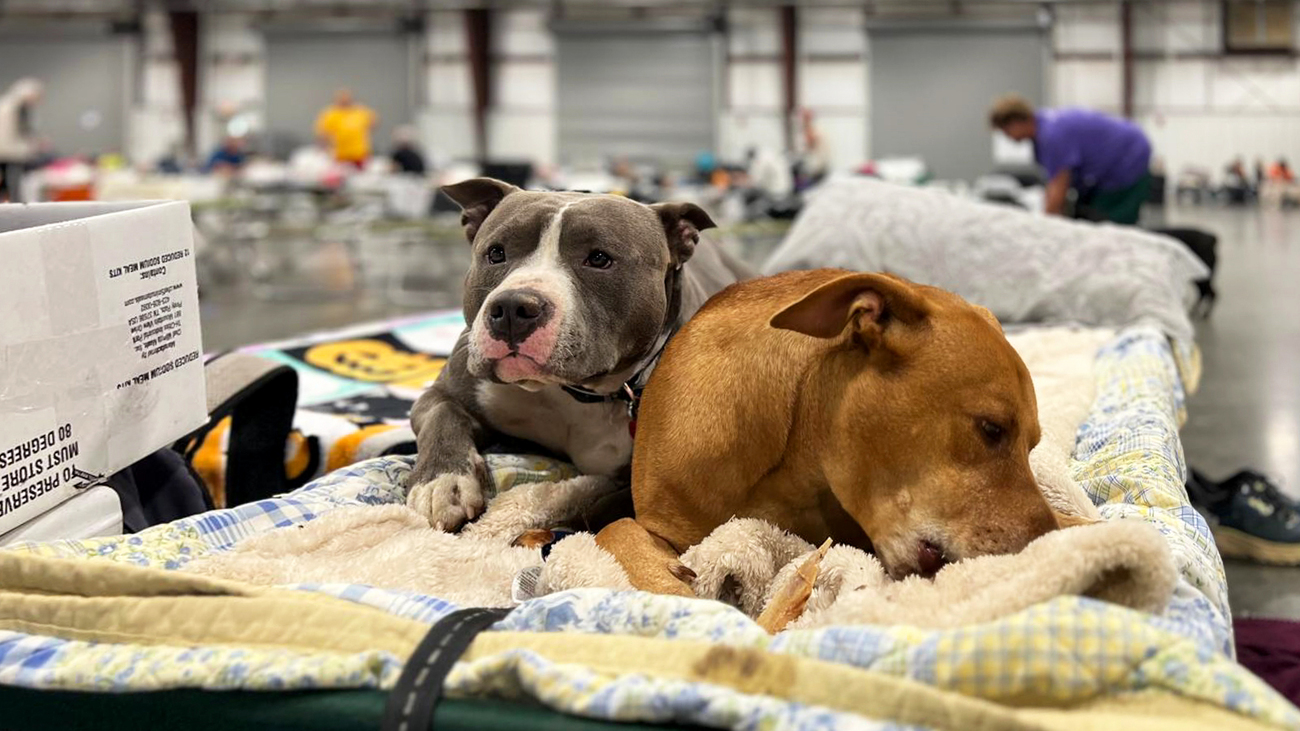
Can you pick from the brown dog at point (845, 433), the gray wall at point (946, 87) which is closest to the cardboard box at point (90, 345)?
the brown dog at point (845, 433)

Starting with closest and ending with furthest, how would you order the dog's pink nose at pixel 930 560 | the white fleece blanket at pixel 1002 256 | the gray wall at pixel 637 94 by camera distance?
1. the dog's pink nose at pixel 930 560
2. the white fleece blanket at pixel 1002 256
3. the gray wall at pixel 637 94

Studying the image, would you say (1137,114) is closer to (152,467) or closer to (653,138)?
(653,138)

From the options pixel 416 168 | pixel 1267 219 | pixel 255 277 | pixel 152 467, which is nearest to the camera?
pixel 152 467

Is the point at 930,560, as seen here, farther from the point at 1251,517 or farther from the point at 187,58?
the point at 187,58

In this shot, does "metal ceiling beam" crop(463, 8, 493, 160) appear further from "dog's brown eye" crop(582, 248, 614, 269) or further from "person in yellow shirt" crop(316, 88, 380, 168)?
"dog's brown eye" crop(582, 248, 614, 269)

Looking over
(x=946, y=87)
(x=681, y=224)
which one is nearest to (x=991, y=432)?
(x=681, y=224)

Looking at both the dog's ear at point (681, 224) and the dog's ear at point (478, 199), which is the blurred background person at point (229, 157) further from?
the dog's ear at point (681, 224)

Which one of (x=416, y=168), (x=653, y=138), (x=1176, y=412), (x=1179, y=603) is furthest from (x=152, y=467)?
(x=653, y=138)

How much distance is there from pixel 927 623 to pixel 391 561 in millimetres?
770

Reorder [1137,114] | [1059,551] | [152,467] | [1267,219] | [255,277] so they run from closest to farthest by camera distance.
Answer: [1059,551] → [152,467] → [255,277] → [1267,219] → [1137,114]

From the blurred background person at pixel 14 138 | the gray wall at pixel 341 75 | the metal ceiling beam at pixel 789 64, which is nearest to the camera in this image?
the blurred background person at pixel 14 138

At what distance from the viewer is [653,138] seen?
18891 millimetres

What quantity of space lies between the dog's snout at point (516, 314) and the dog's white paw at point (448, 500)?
0.34m

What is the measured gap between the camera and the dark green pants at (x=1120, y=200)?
7.44 metres
